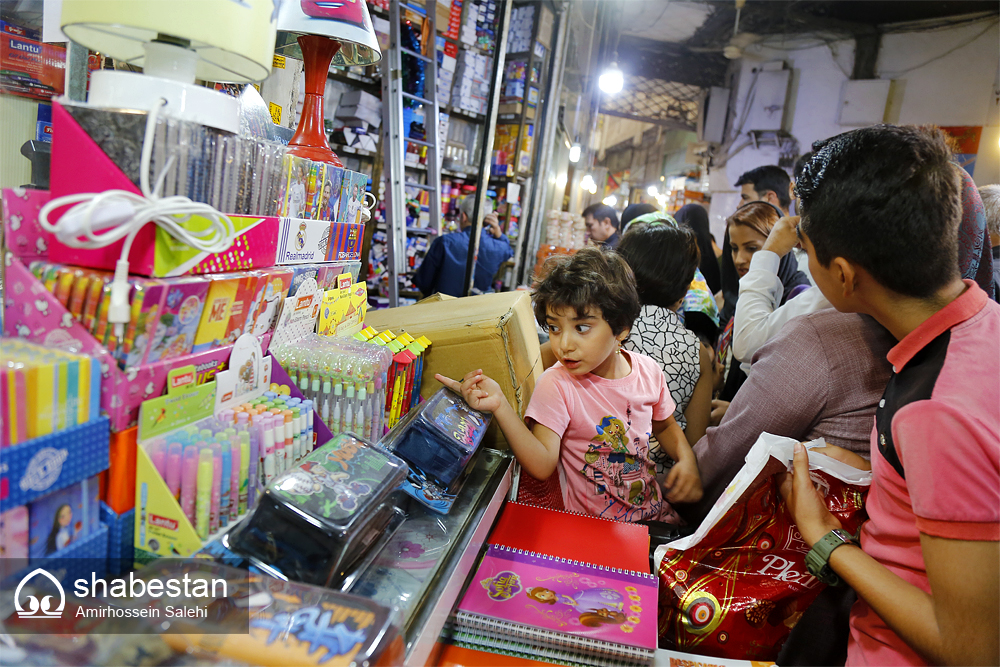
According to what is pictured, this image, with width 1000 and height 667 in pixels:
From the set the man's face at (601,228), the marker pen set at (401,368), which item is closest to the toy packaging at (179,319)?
the marker pen set at (401,368)

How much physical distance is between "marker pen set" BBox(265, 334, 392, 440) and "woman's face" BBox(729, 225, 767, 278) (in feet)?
7.30

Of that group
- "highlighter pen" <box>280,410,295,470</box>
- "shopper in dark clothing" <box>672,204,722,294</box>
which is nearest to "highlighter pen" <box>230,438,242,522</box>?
"highlighter pen" <box>280,410,295,470</box>

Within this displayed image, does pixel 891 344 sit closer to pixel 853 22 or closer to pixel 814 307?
pixel 814 307

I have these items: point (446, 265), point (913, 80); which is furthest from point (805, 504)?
point (913, 80)

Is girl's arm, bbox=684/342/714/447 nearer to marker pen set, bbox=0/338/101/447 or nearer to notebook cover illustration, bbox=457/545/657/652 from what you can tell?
notebook cover illustration, bbox=457/545/657/652

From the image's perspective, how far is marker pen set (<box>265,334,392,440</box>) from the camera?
1167 millimetres

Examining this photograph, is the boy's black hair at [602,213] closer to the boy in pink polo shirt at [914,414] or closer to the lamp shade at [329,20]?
the lamp shade at [329,20]

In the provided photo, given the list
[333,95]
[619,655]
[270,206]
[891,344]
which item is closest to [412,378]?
[270,206]

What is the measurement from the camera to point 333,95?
177 inches

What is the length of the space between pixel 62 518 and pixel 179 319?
290mm

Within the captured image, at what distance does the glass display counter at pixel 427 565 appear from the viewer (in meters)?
0.83

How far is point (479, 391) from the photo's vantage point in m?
1.40

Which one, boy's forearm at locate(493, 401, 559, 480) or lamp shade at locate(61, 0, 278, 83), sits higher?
lamp shade at locate(61, 0, 278, 83)

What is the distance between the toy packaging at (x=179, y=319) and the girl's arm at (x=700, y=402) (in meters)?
1.75
